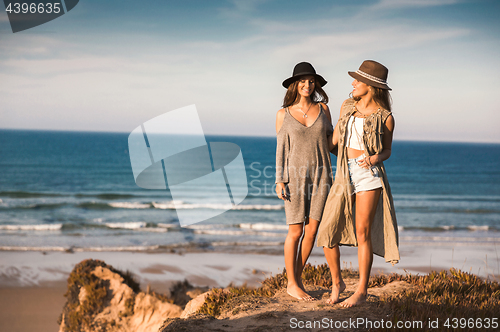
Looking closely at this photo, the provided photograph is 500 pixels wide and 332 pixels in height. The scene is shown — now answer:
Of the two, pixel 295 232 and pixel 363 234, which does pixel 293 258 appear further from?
pixel 363 234

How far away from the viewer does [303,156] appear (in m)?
3.77

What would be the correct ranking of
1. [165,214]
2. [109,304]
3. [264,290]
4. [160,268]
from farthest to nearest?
1. [165,214]
2. [160,268]
3. [109,304]
4. [264,290]

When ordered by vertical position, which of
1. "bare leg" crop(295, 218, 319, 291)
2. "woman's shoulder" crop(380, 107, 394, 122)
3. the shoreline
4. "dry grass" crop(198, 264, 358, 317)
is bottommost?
the shoreline

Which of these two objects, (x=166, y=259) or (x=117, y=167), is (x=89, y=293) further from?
(x=117, y=167)

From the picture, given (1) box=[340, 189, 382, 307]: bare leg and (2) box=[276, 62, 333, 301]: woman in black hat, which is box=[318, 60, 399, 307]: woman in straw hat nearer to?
(1) box=[340, 189, 382, 307]: bare leg

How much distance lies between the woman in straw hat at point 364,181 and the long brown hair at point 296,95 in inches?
13.4

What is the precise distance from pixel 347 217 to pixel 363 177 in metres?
0.47

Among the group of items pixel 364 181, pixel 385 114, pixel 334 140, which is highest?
pixel 385 114

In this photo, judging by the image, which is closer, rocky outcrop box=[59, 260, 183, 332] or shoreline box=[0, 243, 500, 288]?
rocky outcrop box=[59, 260, 183, 332]

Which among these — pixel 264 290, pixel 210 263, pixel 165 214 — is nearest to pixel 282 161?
pixel 264 290

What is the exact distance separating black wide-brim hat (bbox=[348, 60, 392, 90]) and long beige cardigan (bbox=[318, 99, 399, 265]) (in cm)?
32

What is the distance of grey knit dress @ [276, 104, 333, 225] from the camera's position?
377cm

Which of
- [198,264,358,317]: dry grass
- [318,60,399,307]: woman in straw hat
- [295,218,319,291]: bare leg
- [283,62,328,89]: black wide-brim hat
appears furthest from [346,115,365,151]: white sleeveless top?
[198,264,358,317]: dry grass

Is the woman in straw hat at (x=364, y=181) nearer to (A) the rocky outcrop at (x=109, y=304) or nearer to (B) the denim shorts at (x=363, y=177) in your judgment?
(B) the denim shorts at (x=363, y=177)
